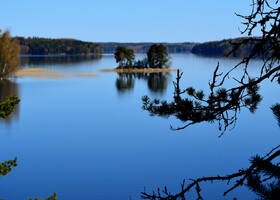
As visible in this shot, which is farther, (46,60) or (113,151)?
(46,60)

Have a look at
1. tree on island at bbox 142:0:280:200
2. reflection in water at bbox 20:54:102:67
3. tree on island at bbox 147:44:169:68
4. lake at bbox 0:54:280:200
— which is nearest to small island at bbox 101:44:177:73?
tree on island at bbox 147:44:169:68

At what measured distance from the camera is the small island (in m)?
55.8

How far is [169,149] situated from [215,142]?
89.4 inches

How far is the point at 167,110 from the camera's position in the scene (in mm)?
2850

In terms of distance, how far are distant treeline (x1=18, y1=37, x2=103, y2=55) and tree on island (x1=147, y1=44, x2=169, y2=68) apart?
3483 inches

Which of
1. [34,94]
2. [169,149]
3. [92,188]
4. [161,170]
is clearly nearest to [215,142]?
[169,149]

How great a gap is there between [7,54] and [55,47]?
106570mm

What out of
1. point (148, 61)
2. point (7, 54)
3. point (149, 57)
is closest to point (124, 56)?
point (149, 57)

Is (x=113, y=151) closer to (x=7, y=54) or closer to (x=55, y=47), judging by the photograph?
(x=7, y=54)

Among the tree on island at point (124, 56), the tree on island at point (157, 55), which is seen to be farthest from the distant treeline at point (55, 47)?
the tree on island at point (157, 55)

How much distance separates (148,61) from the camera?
196 feet

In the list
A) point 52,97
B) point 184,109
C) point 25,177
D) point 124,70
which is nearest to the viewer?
point 184,109

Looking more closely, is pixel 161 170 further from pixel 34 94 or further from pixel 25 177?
pixel 34 94

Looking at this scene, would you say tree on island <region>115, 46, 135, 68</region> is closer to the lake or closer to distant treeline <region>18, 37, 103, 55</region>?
the lake
